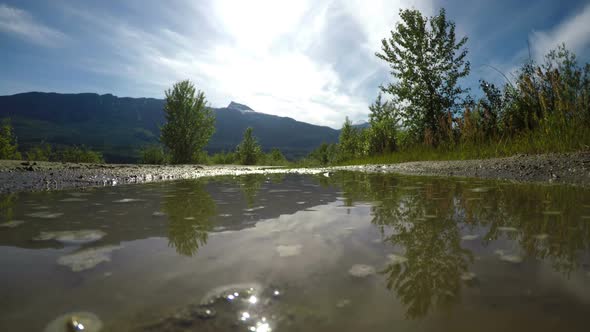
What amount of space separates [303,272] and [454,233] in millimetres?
849

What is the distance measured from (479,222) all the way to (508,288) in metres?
0.87

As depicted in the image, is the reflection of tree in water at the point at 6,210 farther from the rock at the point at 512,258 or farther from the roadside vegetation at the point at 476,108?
the roadside vegetation at the point at 476,108

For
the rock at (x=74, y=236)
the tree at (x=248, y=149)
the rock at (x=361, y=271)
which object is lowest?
the rock at (x=74, y=236)

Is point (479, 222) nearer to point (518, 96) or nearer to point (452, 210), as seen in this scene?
point (452, 210)

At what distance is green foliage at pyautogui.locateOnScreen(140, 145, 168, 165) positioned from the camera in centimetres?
4044

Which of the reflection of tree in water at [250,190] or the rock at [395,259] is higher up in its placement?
the rock at [395,259]

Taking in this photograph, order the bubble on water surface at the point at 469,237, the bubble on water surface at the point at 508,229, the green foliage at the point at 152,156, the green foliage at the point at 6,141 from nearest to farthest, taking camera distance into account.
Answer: the bubble on water surface at the point at 469,237 < the bubble on water surface at the point at 508,229 < the green foliage at the point at 6,141 < the green foliage at the point at 152,156

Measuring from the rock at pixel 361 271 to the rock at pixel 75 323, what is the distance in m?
0.73

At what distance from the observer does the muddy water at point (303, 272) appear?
73cm

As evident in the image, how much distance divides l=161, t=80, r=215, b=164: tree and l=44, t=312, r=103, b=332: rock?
37.2 m

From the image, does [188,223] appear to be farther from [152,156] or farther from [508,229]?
[152,156]

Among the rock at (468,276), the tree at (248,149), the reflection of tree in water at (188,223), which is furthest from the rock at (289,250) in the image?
the tree at (248,149)

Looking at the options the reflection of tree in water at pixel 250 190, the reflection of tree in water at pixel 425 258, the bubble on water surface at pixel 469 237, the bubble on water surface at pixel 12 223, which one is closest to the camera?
the reflection of tree in water at pixel 425 258

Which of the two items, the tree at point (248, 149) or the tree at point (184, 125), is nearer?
the tree at point (184, 125)
